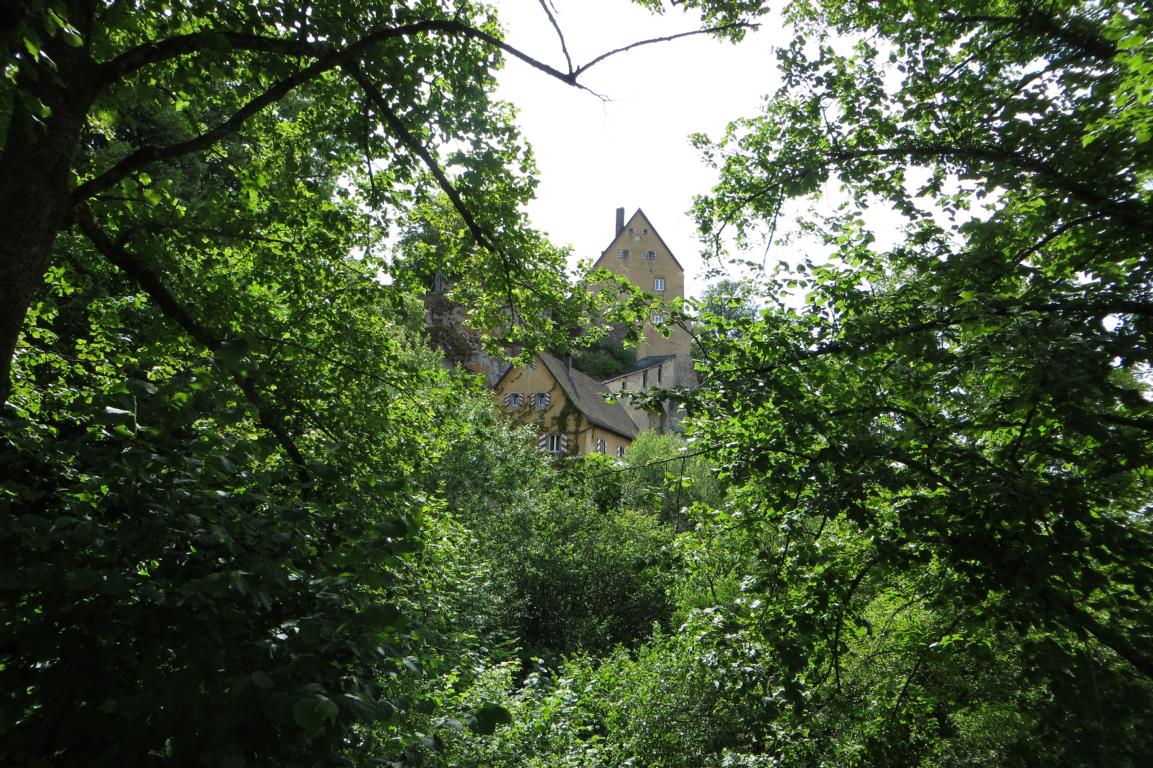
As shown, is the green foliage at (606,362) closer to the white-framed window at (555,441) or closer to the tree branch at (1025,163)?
the white-framed window at (555,441)

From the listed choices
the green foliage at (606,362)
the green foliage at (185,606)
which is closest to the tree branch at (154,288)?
the green foliage at (185,606)

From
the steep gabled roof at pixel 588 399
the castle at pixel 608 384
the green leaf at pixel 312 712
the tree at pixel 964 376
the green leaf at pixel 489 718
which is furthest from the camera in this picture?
the steep gabled roof at pixel 588 399

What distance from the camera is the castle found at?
42969mm

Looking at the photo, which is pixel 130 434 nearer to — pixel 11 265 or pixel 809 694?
pixel 11 265

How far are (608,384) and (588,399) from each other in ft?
15.1

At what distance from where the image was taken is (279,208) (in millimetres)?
8461

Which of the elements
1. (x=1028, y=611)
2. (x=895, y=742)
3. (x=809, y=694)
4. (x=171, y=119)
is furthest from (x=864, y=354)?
(x=171, y=119)

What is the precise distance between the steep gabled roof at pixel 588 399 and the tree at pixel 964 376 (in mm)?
33809

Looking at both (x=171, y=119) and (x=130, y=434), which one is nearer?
(x=130, y=434)

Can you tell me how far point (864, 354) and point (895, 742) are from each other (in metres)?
3.77

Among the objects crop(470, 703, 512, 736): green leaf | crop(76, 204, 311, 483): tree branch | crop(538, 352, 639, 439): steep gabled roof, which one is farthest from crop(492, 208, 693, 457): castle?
crop(470, 703, 512, 736): green leaf

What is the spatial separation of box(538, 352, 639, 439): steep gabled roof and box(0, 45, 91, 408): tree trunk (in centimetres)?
3693

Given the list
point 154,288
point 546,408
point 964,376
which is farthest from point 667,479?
point 546,408

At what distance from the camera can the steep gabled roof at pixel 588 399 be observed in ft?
146
